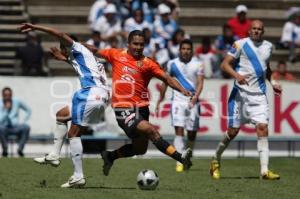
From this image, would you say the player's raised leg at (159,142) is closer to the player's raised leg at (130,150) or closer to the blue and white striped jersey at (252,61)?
the player's raised leg at (130,150)

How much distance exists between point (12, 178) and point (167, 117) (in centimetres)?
881

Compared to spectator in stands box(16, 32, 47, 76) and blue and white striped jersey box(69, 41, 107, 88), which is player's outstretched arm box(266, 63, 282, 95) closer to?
blue and white striped jersey box(69, 41, 107, 88)

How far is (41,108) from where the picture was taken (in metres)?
22.5

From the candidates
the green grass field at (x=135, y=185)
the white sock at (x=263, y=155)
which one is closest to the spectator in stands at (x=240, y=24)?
the green grass field at (x=135, y=185)

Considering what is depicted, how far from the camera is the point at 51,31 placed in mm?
12602

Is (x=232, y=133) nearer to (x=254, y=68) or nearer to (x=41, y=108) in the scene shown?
(x=254, y=68)

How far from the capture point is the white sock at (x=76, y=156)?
12.8m

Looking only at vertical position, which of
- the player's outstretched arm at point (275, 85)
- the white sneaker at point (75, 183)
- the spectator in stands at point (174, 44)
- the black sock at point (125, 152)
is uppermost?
the spectator in stands at point (174, 44)

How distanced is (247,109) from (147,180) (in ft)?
10.9

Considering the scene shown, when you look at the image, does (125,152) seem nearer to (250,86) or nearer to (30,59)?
(250,86)

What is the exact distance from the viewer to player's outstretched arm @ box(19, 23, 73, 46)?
1252 centimetres

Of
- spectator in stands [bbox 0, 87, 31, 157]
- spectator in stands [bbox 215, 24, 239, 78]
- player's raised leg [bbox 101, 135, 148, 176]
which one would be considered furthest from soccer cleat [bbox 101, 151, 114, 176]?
spectator in stands [bbox 215, 24, 239, 78]

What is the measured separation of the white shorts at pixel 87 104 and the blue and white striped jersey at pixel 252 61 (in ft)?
9.81

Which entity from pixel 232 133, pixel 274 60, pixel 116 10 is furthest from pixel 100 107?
pixel 274 60
